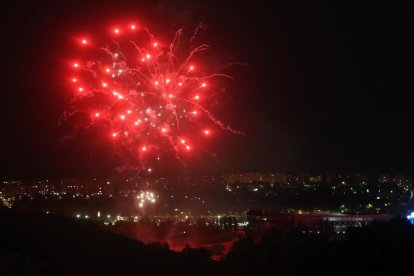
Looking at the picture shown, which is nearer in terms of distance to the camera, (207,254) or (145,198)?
(207,254)

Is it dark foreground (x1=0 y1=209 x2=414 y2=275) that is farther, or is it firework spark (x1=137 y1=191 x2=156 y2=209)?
firework spark (x1=137 y1=191 x2=156 y2=209)

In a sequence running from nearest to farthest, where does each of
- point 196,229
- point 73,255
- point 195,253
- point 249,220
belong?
point 73,255
point 195,253
point 196,229
point 249,220

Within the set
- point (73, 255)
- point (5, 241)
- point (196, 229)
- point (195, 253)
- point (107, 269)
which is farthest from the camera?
point (196, 229)

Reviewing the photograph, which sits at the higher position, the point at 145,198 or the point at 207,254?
the point at 145,198

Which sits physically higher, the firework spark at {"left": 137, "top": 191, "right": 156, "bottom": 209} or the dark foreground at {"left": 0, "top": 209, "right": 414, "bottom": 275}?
the firework spark at {"left": 137, "top": 191, "right": 156, "bottom": 209}

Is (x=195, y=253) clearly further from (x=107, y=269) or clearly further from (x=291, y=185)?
(x=291, y=185)

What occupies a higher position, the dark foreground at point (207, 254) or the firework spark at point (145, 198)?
the firework spark at point (145, 198)

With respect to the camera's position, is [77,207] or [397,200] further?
[397,200]

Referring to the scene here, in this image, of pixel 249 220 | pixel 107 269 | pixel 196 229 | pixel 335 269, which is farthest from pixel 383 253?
pixel 249 220
